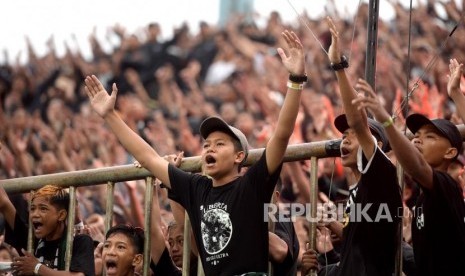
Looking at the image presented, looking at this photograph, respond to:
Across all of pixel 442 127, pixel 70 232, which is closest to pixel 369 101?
pixel 442 127

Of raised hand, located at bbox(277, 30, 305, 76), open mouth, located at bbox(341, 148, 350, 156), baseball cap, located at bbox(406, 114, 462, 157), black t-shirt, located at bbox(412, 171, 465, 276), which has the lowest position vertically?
black t-shirt, located at bbox(412, 171, 465, 276)

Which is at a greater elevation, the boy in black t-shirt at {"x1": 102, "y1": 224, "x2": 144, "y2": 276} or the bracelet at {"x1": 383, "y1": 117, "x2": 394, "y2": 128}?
the bracelet at {"x1": 383, "y1": 117, "x2": 394, "y2": 128}

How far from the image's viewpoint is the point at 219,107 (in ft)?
45.6

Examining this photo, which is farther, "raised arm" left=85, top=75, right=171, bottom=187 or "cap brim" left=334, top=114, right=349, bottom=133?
"raised arm" left=85, top=75, right=171, bottom=187

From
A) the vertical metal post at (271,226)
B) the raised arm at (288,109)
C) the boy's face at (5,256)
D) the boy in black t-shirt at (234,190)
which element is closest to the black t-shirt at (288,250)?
the vertical metal post at (271,226)

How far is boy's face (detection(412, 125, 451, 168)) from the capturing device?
6.34 metres

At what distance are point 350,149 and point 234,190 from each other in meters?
0.64

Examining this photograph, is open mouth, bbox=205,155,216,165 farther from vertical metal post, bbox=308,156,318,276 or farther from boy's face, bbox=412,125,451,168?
boy's face, bbox=412,125,451,168

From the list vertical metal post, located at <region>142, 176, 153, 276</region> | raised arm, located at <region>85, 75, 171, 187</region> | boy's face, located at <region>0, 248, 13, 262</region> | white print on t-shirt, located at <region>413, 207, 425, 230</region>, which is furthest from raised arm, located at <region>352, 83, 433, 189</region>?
boy's face, located at <region>0, 248, 13, 262</region>

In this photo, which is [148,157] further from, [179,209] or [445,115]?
[445,115]

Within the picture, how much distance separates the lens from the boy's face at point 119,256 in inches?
285

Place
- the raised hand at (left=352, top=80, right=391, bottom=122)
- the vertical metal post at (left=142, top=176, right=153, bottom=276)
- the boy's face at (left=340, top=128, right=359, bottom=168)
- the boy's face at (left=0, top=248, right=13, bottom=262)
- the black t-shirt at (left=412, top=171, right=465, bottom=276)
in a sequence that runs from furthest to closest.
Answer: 1. the boy's face at (left=0, top=248, right=13, bottom=262)
2. the vertical metal post at (left=142, top=176, right=153, bottom=276)
3. the boy's face at (left=340, top=128, right=359, bottom=168)
4. the black t-shirt at (left=412, top=171, right=465, bottom=276)
5. the raised hand at (left=352, top=80, right=391, bottom=122)

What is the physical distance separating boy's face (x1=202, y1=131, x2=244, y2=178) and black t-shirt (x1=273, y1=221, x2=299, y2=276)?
45cm

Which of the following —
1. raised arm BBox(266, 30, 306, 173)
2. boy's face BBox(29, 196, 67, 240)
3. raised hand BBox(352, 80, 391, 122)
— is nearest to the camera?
raised hand BBox(352, 80, 391, 122)
